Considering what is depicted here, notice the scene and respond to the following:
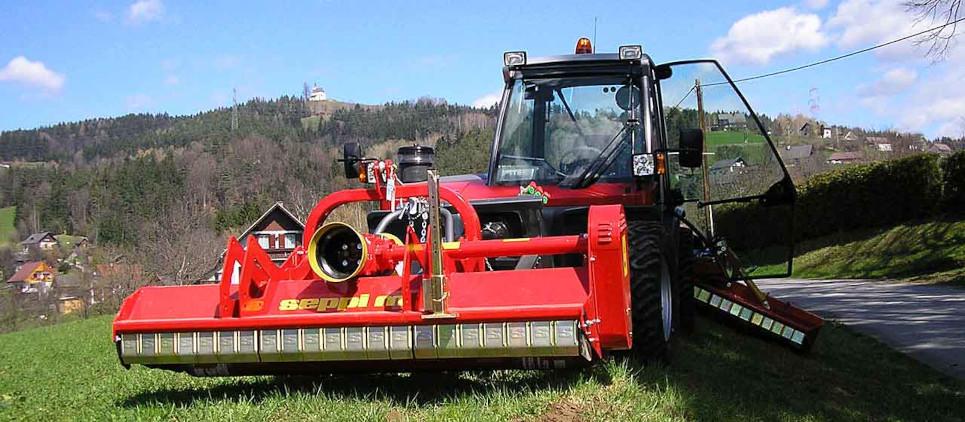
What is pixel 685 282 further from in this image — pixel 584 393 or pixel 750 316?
pixel 584 393

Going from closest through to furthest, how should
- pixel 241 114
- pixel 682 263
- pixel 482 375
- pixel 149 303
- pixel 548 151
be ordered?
pixel 149 303, pixel 482 375, pixel 548 151, pixel 682 263, pixel 241 114

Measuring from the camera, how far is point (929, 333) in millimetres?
10094

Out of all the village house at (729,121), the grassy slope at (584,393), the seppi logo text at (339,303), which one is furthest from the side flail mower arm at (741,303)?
the seppi logo text at (339,303)

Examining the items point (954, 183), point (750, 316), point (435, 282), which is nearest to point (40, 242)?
point (954, 183)

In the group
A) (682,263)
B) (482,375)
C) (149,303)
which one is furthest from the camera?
(682,263)

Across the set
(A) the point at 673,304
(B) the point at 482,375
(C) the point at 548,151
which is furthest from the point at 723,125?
(B) the point at 482,375

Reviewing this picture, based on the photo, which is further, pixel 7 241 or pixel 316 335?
pixel 7 241

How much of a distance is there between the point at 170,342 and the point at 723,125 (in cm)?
523

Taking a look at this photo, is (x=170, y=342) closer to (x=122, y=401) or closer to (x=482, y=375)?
(x=122, y=401)

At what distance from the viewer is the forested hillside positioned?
52.4 m

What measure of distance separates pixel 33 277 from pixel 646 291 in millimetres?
65029

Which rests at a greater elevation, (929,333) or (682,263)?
(682,263)

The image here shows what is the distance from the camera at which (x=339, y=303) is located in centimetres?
464

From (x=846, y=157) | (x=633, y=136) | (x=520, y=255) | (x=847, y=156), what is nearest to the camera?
(x=520, y=255)
